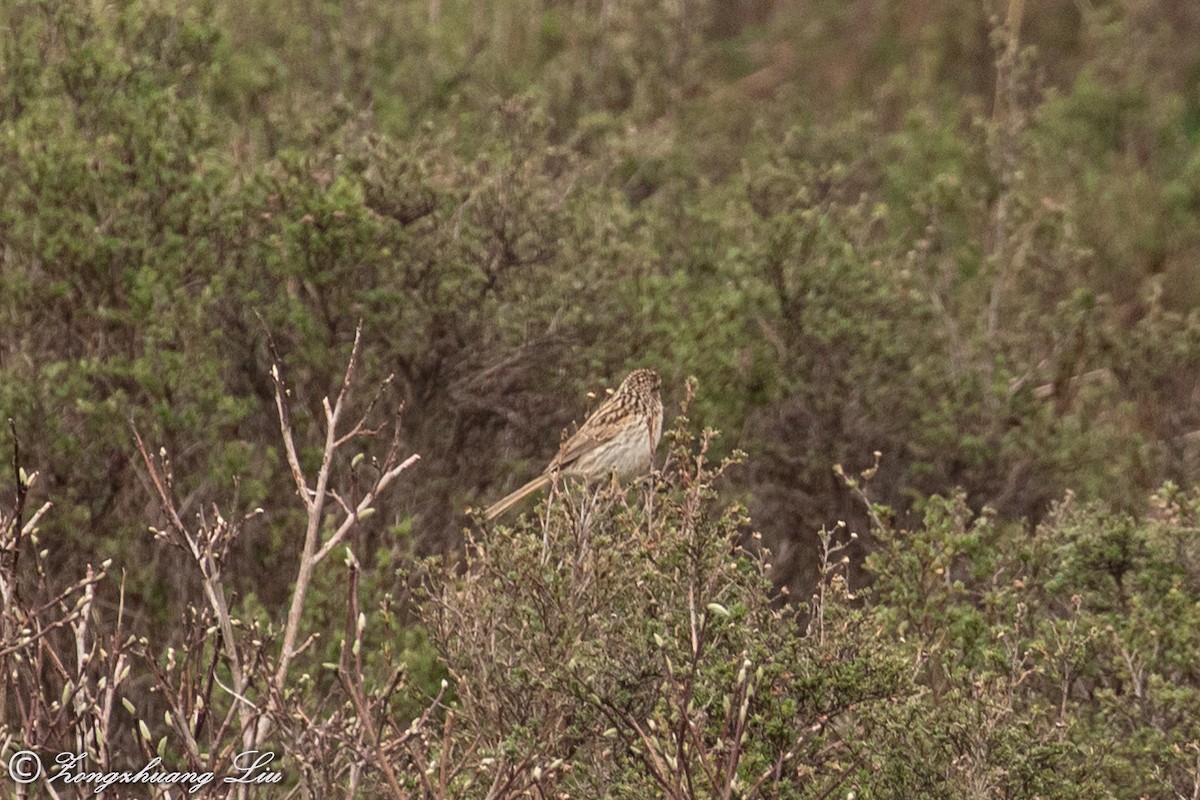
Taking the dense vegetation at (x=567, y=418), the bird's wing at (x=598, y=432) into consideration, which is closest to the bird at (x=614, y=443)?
the bird's wing at (x=598, y=432)

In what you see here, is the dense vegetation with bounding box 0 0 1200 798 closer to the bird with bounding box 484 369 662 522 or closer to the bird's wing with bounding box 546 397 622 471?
the bird with bounding box 484 369 662 522

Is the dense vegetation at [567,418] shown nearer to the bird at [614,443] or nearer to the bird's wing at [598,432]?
the bird at [614,443]

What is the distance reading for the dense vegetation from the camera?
18.9 ft

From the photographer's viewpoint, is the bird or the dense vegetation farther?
the bird

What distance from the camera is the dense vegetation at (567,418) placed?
5.77 metres

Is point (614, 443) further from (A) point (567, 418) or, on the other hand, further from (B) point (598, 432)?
(A) point (567, 418)

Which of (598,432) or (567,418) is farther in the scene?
(567,418)

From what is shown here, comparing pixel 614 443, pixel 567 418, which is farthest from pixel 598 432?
pixel 567 418

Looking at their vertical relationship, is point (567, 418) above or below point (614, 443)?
below

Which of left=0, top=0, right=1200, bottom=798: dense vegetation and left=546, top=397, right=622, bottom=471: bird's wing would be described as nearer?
left=0, top=0, right=1200, bottom=798: dense vegetation

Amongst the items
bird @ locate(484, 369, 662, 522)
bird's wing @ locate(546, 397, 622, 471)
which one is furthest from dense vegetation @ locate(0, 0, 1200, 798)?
bird's wing @ locate(546, 397, 622, 471)

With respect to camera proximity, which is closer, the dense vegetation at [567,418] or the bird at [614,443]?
the dense vegetation at [567,418]

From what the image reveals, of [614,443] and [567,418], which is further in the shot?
[567,418]

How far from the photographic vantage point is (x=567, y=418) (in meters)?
10.0
